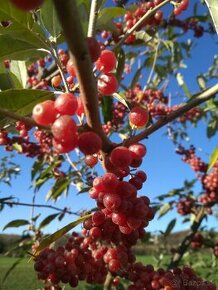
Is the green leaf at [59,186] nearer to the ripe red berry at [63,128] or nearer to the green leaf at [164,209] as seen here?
the green leaf at [164,209]

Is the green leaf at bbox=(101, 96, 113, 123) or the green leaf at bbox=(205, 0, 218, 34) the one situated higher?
the green leaf at bbox=(101, 96, 113, 123)

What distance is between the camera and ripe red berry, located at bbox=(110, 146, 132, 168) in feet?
2.49

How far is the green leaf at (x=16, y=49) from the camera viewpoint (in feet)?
3.72

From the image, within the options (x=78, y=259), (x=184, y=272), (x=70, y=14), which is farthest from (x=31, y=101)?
(x=184, y=272)

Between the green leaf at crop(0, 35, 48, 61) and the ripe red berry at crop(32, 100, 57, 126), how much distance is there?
480 mm

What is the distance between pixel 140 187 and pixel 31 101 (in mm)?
361

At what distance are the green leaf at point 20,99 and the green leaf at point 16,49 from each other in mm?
207

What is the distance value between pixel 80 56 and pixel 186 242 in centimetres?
319

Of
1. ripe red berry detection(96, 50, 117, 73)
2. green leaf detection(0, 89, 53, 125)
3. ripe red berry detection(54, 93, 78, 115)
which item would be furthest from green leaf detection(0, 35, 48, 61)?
ripe red berry detection(54, 93, 78, 115)

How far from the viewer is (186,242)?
11.3 feet

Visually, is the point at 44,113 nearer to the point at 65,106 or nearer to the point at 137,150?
the point at 65,106

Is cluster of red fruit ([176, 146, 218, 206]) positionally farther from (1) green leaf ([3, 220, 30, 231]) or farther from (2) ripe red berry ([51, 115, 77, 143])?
(2) ripe red berry ([51, 115, 77, 143])

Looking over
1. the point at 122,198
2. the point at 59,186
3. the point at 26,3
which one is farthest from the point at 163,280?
the point at 59,186

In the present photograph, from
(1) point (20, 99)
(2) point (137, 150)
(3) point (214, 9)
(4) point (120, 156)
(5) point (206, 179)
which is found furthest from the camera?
(5) point (206, 179)
